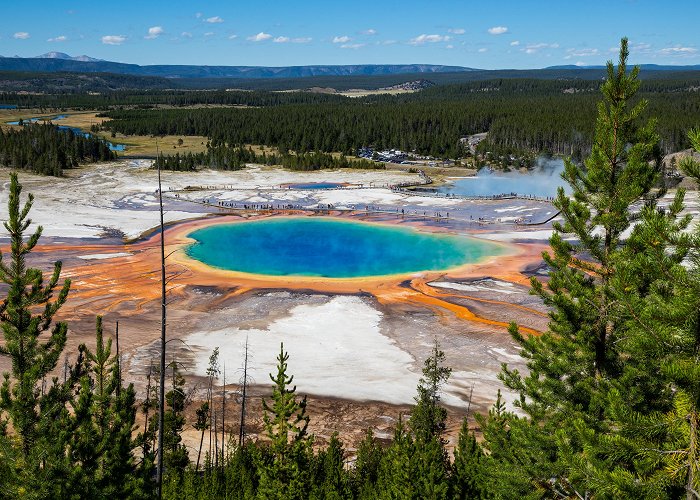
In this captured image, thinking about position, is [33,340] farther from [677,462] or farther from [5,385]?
[677,462]

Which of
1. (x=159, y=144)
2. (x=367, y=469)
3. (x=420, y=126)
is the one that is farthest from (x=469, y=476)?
(x=420, y=126)

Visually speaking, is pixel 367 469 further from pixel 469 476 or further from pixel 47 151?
pixel 47 151

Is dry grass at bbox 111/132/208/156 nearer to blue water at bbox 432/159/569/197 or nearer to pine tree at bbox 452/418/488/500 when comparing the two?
blue water at bbox 432/159/569/197

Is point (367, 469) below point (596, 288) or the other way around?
below

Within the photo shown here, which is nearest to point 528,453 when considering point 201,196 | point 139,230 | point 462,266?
point 462,266

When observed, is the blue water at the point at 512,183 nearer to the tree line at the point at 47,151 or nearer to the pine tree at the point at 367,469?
the tree line at the point at 47,151

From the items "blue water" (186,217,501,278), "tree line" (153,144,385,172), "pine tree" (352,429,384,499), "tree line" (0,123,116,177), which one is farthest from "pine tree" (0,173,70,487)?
"tree line" (153,144,385,172)
